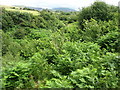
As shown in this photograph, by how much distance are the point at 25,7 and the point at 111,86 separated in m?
23.9

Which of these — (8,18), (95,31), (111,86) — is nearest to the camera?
(111,86)

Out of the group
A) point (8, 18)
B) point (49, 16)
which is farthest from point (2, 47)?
point (49, 16)

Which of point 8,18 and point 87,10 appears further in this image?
point 8,18

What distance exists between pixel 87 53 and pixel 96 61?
357 millimetres

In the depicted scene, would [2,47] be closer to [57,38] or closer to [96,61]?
[57,38]

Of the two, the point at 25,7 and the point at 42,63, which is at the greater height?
the point at 25,7

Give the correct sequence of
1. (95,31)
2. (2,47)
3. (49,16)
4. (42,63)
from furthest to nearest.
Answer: (49,16) < (2,47) < (95,31) < (42,63)

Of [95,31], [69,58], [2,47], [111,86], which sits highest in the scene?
[95,31]

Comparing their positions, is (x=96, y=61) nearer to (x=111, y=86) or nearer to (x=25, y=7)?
(x=111, y=86)

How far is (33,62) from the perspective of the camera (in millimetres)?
2877

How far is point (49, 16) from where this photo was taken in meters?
15.4

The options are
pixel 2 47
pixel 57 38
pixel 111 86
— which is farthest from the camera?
pixel 2 47

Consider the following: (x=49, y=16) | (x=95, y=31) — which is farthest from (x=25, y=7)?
(x=95, y=31)

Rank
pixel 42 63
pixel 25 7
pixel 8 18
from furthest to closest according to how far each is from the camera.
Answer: pixel 25 7, pixel 8 18, pixel 42 63
